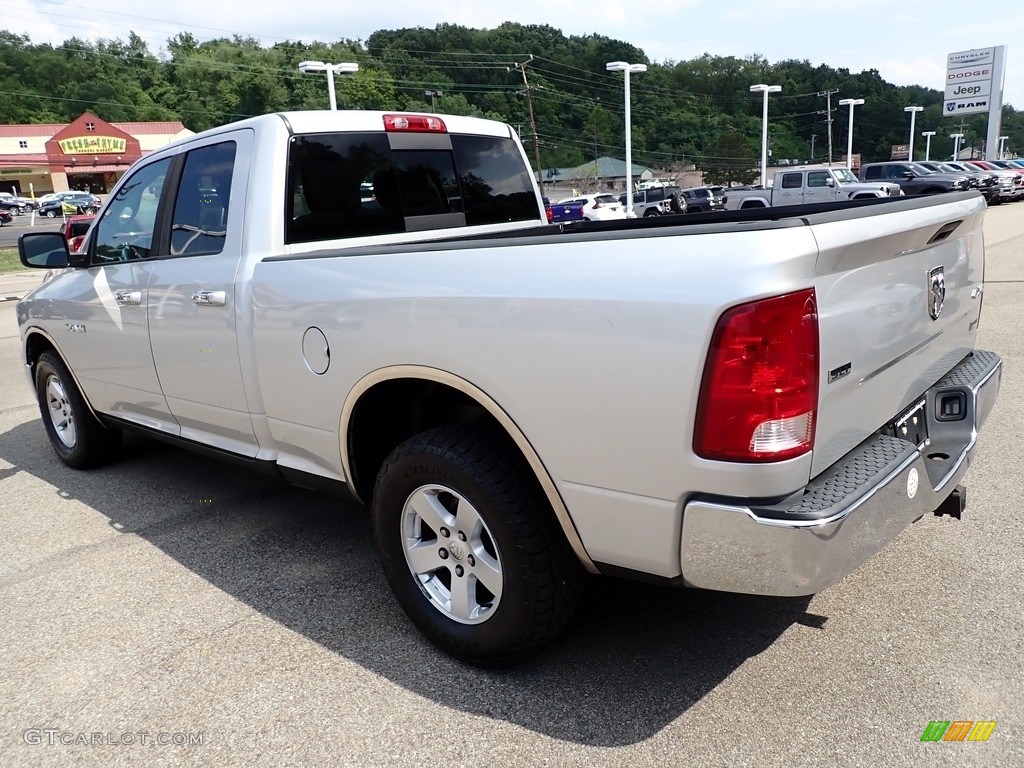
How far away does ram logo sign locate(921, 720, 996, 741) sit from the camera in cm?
232

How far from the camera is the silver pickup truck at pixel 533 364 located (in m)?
2.04

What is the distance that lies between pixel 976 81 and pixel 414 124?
65103 mm

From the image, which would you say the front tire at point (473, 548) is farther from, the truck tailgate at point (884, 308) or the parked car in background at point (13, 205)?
the parked car in background at point (13, 205)

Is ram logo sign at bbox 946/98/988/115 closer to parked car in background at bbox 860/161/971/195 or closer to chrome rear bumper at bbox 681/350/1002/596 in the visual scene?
parked car in background at bbox 860/161/971/195

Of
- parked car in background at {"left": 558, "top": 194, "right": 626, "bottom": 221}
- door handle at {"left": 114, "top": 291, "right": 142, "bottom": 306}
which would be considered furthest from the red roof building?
door handle at {"left": 114, "top": 291, "right": 142, "bottom": 306}

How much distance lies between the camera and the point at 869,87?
123000 millimetres

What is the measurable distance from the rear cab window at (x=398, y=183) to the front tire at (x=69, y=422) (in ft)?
8.10

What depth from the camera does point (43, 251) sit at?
458 centimetres

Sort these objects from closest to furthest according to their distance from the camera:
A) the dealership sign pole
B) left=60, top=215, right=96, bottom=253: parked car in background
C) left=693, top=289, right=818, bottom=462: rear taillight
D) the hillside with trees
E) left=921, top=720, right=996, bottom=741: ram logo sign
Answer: left=693, top=289, right=818, bottom=462: rear taillight < left=921, top=720, right=996, bottom=741: ram logo sign < left=60, top=215, right=96, bottom=253: parked car in background < the dealership sign pole < the hillside with trees

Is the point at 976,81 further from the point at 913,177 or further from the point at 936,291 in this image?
the point at 936,291

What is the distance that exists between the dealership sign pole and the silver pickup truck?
61.2 m

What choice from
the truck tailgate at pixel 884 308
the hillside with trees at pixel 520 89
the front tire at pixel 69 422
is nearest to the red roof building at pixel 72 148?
the hillside with trees at pixel 520 89

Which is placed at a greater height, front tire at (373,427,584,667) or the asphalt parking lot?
front tire at (373,427,584,667)

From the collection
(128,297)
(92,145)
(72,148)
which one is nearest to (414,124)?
(128,297)
